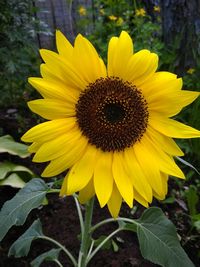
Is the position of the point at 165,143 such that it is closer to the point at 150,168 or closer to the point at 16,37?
the point at 150,168

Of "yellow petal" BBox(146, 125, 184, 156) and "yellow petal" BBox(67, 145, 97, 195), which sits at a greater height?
"yellow petal" BBox(146, 125, 184, 156)

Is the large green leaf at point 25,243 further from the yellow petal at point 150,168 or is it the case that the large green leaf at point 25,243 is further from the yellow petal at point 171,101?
the yellow petal at point 171,101

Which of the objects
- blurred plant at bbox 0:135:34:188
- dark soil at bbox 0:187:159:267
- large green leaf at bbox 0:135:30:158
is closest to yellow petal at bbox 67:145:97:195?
dark soil at bbox 0:187:159:267

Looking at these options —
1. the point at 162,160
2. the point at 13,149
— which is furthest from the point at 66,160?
the point at 13,149

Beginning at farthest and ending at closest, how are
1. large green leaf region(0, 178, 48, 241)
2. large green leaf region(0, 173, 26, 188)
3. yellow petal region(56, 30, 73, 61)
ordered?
large green leaf region(0, 173, 26, 188) → large green leaf region(0, 178, 48, 241) → yellow petal region(56, 30, 73, 61)

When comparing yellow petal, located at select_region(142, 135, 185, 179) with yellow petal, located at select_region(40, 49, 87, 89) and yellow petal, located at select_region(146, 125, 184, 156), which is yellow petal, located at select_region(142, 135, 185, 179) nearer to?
yellow petal, located at select_region(146, 125, 184, 156)

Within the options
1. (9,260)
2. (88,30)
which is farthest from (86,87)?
(88,30)

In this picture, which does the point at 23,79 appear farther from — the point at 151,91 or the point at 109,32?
the point at 151,91
